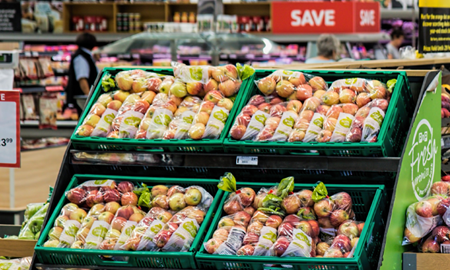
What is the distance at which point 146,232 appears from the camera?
7.99 ft

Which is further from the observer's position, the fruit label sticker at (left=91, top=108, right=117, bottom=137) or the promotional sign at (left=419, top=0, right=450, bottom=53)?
the promotional sign at (left=419, top=0, right=450, bottom=53)

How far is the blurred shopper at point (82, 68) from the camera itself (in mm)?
7566

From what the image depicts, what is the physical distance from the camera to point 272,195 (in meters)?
2.45

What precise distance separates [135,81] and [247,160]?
713 millimetres

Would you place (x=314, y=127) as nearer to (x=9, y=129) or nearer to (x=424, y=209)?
(x=424, y=209)

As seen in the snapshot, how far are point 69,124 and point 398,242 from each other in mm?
6862

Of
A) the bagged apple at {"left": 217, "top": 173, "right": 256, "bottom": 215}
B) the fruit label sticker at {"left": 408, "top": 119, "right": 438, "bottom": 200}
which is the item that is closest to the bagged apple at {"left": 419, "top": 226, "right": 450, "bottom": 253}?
the fruit label sticker at {"left": 408, "top": 119, "right": 438, "bottom": 200}

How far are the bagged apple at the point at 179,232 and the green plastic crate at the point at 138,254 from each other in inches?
1.0

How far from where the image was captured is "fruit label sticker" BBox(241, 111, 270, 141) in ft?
8.41

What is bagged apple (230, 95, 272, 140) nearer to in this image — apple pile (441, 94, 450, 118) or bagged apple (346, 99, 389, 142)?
bagged apple (346, 99, 389, 142)

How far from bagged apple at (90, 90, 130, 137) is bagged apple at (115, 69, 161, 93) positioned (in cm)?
4

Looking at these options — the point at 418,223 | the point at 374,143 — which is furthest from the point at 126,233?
the point at 418,223

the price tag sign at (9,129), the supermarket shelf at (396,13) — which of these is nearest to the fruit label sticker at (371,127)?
the price tag sign at (9,129)

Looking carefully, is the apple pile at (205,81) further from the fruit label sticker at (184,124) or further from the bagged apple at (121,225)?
the bagged apple at (121,225)
